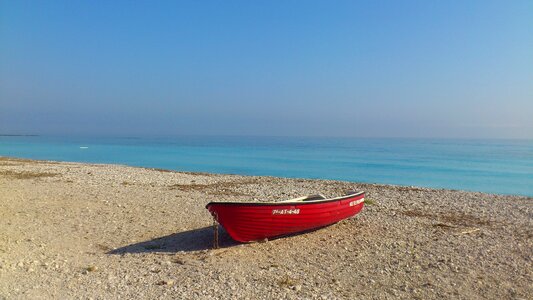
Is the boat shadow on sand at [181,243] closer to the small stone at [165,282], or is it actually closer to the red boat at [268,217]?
the red boat at [268,217]

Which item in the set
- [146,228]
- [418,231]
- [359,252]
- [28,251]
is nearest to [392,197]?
[418,231]

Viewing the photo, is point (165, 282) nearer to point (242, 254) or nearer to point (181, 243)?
point (242, 254)

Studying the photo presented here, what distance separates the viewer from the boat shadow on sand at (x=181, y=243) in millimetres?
10094

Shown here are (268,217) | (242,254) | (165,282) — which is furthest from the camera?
(268,217)

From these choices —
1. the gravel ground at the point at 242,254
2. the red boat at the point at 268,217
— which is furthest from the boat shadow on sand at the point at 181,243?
the red boat at the point at 268,217

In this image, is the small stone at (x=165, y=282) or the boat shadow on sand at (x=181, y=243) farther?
the boat shadow on sand at (x=181, y=243)

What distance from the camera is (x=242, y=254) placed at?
966 cm

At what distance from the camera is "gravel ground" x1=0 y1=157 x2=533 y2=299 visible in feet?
24.8

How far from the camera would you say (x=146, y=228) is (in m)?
12.2

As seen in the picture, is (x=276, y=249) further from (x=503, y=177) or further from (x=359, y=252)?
(x=503, y=177)

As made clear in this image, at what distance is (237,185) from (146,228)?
11324 mm

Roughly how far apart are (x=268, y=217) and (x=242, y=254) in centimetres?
117

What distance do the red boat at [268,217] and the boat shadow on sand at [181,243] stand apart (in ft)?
2.19

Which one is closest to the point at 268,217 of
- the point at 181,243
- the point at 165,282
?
the point at 181,243
